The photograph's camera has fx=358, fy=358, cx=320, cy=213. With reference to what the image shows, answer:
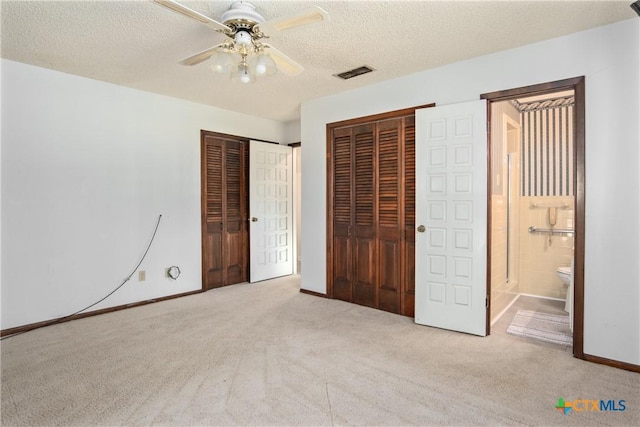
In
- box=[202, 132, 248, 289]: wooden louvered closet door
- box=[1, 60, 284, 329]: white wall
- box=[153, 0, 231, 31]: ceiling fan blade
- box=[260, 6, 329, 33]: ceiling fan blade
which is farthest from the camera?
box=[202, 132, 248, 289]: wooden louvered closet door

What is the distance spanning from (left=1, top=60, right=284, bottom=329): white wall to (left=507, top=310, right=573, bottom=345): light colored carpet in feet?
12.2

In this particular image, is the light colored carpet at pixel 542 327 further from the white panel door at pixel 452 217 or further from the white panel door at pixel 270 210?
the white panel door at pixel 270 210

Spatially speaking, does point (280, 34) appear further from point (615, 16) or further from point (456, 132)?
point (615, 16)

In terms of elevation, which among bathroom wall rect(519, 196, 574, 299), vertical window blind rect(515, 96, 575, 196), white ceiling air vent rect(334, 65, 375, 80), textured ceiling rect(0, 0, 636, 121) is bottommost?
bathroom wall rect(519, 196, 574, 299)

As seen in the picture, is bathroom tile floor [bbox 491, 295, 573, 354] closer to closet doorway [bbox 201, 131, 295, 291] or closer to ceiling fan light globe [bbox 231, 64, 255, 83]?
ceiling fan light globe [bbox 231, 64, 255, 83]

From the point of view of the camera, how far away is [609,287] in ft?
8.49

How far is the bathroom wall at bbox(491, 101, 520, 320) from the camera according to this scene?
140 inches

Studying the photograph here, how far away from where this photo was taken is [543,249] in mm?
4559

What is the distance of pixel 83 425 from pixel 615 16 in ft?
13.6

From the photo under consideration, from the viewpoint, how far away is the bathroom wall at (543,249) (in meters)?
4.41

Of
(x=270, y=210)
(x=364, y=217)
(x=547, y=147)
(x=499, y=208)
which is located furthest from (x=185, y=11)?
(x=547, y=147)

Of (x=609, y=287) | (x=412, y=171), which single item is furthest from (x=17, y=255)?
(x=609, y=287)

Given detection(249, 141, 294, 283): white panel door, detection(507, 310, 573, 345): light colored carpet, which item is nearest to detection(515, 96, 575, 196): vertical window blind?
detection(507, 310, 573, 345): light colored carpet

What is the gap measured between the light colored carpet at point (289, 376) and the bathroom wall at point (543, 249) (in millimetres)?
1868
